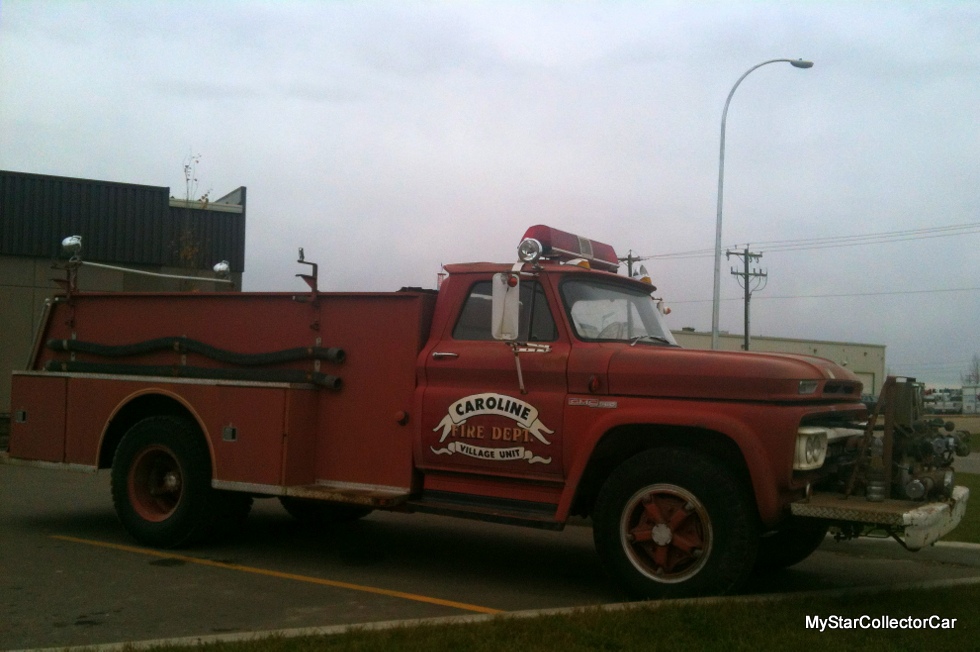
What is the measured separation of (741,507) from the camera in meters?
5.83

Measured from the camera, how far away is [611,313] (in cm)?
722

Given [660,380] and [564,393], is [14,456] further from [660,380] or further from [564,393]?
[660,380]

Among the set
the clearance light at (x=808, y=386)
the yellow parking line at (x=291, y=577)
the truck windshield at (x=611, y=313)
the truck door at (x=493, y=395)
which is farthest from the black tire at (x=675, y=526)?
the truck windshield at (x=611, y=313)

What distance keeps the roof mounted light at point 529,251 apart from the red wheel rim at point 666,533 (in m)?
1.91

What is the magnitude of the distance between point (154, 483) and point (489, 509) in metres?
3.40

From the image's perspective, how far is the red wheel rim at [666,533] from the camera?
597 centimetres

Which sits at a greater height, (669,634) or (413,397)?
(413,397)

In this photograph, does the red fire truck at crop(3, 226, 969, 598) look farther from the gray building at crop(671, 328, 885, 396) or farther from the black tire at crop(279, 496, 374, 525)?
the gray building at crop(671, 328, 885, 396)

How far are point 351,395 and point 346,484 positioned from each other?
712 millimetres

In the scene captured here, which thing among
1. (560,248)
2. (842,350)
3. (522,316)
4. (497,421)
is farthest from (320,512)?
(842,350)

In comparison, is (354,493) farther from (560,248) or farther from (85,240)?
(85,240)

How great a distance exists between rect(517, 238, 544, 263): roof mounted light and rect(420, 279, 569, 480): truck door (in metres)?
0.18

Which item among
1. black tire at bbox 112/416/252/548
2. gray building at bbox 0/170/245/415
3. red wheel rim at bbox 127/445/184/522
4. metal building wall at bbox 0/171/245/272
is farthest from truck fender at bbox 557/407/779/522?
metal building wall at bbox 0/171/245/272

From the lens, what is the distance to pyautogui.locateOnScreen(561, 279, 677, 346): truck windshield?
6.92 meters
